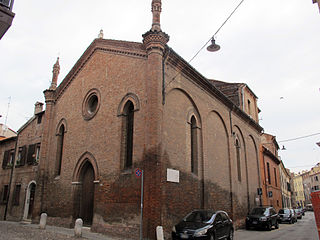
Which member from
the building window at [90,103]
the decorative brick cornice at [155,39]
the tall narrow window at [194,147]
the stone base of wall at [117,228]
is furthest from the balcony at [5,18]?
the tall narrow window at [194,147]

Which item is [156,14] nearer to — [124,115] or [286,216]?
[124,115]

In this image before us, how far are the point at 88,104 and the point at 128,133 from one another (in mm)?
4182

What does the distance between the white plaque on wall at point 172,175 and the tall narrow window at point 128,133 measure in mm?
1979

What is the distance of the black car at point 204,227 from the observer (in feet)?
33.1

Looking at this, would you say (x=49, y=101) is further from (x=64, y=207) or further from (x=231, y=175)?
(x=231, y=175)

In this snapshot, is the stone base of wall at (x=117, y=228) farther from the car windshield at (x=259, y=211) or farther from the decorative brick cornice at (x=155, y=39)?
the car windshield at (x=259, y=211)

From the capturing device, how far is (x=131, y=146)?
43.0 feet

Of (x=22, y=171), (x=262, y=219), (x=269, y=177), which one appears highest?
(x=269, y=177)

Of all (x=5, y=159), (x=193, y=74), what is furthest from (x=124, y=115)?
(x=5, y=159)

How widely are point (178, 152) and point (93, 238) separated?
524 centimetres

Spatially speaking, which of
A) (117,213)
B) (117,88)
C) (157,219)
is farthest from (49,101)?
(157,219)

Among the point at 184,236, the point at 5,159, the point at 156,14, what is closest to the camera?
the point at 184,236

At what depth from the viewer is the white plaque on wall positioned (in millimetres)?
11866

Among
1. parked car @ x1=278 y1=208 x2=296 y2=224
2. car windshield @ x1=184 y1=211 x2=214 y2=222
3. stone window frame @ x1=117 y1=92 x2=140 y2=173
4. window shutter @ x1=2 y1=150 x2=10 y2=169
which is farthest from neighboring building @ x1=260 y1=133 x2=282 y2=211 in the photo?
window shutter @ x1=2 y1=150 x2=10 y2=169
